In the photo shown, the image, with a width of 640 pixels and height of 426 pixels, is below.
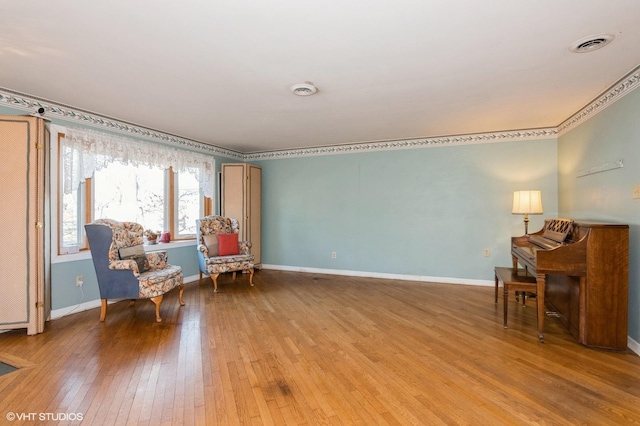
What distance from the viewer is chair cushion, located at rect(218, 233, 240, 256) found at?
4797 millimetres

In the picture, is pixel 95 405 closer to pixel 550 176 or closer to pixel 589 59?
pixel 589 59

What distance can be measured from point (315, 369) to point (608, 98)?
12.2 feet

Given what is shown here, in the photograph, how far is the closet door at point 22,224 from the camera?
2877 millimetres

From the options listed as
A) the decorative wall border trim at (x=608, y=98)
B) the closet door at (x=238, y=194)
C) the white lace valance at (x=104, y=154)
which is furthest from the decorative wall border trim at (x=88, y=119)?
the decorative wall border trim at (x=608, y=98)

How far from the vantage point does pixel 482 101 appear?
3.32 metres

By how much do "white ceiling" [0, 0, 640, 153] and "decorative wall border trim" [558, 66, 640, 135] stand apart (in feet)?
0.26

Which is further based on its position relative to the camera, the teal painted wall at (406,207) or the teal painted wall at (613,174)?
the teal painted wall at (406,207)

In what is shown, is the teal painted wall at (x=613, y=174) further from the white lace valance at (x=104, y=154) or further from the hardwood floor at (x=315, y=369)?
the white lace valance at (x=104, y=154)

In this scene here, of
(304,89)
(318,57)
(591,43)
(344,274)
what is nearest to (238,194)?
(344,274)

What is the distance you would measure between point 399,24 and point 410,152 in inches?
132

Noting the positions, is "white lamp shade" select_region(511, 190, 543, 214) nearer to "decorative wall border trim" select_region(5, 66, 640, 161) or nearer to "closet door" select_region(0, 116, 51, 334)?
"decorative wall border trim" select_region(5, 66, 640, 161)

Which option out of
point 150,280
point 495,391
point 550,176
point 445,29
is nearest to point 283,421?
point 495,391

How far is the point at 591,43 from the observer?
7.09ft

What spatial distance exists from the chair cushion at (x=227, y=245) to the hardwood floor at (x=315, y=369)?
1223 millimetres
